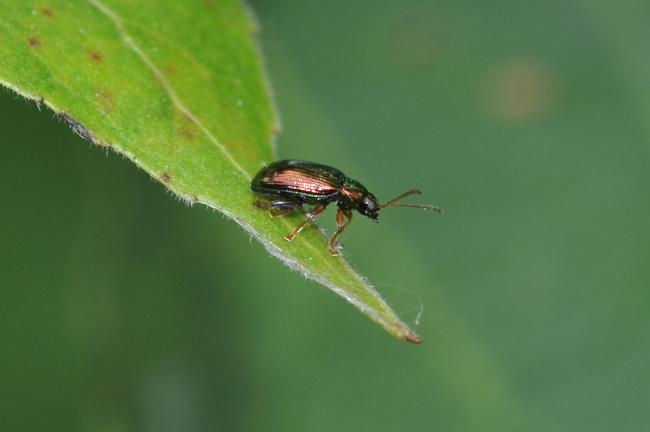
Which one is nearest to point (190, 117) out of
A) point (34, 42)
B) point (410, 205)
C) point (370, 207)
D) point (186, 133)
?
point (186, 133)

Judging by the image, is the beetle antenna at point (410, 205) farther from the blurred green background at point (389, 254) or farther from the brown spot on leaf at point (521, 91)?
the brown spot on leaf at point (521, 91)

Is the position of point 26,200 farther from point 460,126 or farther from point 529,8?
point 529,8

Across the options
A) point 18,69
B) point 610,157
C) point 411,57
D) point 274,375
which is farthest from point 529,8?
point 18,69

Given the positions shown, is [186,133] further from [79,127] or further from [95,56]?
[95,56]

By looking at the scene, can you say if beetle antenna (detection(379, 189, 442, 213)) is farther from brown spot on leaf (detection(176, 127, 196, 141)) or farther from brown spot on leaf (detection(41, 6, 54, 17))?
brown spot on leaf (detection(41, 6, 54, 17))

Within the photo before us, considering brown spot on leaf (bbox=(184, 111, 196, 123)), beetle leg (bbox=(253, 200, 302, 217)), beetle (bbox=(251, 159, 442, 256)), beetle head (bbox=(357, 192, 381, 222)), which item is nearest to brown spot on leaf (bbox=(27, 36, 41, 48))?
brown spot on leaf (bbox=(184, 111, 196, 123))

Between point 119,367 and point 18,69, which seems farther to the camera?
point 119,367

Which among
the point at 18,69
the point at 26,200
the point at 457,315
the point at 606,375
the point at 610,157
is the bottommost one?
the point at 26,200
